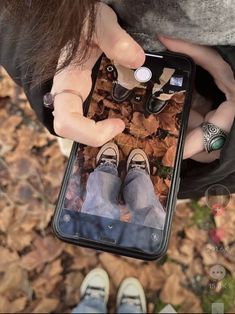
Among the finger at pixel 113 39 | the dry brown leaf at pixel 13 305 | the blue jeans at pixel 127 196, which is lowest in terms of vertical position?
the dry brown leaf at pixel 13 305

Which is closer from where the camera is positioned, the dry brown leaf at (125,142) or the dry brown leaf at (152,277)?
the dry brown leaf at (125,142)

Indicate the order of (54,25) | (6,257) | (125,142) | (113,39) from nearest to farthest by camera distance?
(54,25) → (113,39) → (125,142) → (6,257)

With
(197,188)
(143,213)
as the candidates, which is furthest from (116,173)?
(197,188)

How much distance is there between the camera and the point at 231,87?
0.69 m

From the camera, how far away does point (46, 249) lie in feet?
4.24

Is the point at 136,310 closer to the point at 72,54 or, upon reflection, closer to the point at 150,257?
the point at 150,257

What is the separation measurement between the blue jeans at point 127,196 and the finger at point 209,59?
0.64ft

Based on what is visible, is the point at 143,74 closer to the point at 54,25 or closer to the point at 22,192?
the point at 54,25

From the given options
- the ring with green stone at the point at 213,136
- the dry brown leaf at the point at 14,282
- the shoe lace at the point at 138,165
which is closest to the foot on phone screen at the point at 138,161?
the shoe lace at the point at 138,165

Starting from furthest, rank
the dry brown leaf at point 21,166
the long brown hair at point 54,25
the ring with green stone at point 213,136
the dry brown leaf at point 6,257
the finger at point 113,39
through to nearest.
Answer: the dry brown leaf at point 21,166
the dry brown leaf at point 6,257
the ring with green stone at point 213,136
the finger at point 113,39
the long brown hair at point 54,25

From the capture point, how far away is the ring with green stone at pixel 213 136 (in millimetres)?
691

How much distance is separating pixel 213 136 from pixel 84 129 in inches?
8.3

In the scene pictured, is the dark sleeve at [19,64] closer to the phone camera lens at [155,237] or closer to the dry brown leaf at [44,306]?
the phone camera lens at [155,237]

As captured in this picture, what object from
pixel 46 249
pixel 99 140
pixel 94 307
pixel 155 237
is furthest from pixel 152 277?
pixel 99 140
